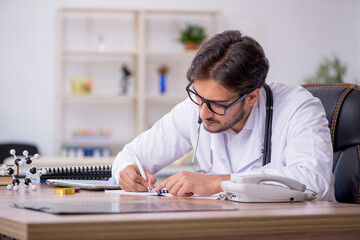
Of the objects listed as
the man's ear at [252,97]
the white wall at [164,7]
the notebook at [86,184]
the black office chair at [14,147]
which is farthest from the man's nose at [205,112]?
the white wall at [164,7]

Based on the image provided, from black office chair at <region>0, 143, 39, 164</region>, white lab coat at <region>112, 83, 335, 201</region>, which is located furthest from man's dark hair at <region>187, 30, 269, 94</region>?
black office chair at <region>0, 143, 39, 164</region>

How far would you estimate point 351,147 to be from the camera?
79.6 inches

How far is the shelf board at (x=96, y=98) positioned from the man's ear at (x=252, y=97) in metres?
4.36

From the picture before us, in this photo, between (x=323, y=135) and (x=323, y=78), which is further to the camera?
(x=323, y=78)

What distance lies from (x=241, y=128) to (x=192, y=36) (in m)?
4.47

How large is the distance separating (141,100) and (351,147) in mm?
4407

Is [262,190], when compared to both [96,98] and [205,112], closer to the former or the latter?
[205,112]

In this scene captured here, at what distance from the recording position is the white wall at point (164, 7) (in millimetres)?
6383

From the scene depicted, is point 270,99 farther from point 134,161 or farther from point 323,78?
point 323,78

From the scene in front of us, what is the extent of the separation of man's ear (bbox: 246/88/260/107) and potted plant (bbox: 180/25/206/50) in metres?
A: 4.50

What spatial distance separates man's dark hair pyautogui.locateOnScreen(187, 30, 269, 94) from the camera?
183cm

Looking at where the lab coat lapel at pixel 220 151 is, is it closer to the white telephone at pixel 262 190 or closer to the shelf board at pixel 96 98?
the white telephone at pixel 262 190

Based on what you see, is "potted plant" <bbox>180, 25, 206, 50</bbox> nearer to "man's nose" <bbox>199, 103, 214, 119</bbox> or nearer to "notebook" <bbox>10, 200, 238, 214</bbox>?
"man's nose" <bbox>199, 103, 214, 119</bbox>

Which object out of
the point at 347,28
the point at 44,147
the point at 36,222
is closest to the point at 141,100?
the point at 44,147
